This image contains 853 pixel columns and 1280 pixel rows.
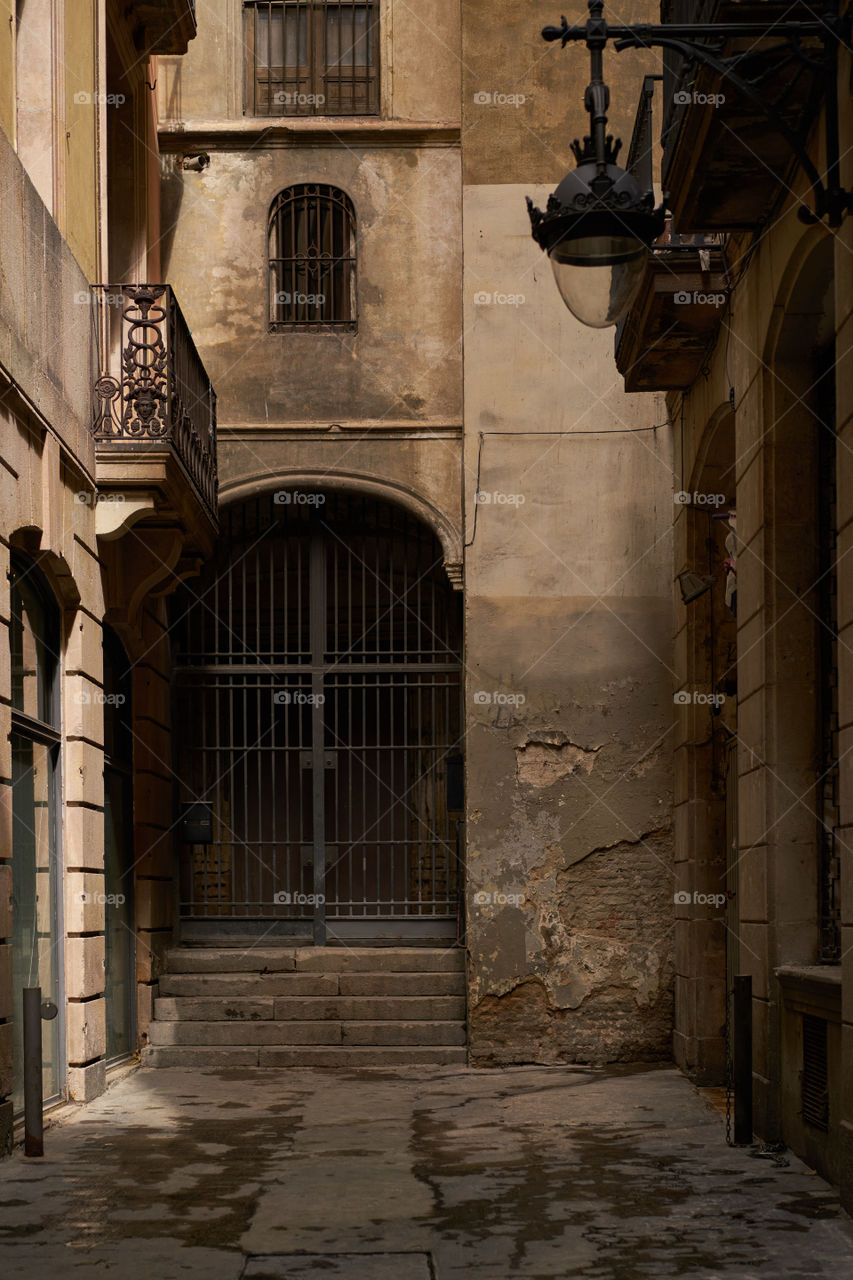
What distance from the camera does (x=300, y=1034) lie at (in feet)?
43.9

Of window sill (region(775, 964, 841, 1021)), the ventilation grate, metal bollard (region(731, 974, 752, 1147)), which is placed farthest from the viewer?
metal bollard (region(731, 974, 752, 1147))

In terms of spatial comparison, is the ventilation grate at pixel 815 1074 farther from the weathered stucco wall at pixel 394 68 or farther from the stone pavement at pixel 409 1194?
the weathered stucco wall at pixel 394 68

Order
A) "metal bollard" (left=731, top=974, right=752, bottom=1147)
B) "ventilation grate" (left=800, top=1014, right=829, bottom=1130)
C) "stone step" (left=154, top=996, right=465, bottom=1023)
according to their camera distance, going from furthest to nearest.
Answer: "stone step" (left=154, top=996, right=465, bottom=1023), "metal bollard" (left=731, top=974, right=752, bottom=1147), "ventilation grate" (left=800, top=1014, right=829, bottom=1130)

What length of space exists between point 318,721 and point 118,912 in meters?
3.01

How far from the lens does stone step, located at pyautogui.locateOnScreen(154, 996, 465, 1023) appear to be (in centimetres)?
1352

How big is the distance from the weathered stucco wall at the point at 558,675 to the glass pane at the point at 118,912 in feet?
9.46

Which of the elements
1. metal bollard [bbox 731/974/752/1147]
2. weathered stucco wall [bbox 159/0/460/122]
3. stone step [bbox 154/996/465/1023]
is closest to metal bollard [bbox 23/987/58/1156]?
metal bollard [bbox 731/974/752/1147]

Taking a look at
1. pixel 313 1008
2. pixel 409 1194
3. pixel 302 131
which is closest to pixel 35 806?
pixel 409 1194

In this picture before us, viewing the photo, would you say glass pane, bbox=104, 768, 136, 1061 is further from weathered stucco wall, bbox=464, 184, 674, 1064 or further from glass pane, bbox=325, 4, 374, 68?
glass pane, bbox=325, 4, 374, 68

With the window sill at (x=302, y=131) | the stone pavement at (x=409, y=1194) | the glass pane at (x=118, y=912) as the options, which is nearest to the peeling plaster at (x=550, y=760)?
the stone pavement at (x=409, y=1194)

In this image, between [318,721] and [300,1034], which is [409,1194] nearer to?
[300,1034]

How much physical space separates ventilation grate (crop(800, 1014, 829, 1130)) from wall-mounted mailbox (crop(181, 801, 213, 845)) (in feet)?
25.4

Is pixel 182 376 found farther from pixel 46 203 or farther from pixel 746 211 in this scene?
pixel 746 211

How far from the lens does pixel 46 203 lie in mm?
10172
